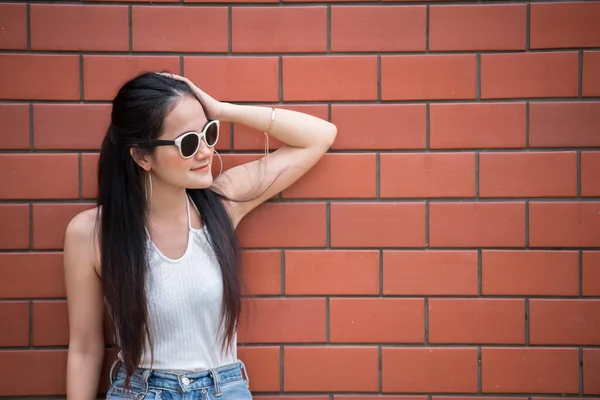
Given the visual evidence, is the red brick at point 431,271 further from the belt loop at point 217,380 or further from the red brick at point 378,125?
the belt loop at point 217,380

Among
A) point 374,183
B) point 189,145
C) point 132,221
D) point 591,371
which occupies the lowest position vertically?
point 591,371

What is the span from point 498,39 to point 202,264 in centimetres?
140

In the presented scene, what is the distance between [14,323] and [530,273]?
6.61 feet

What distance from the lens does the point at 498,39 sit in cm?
243

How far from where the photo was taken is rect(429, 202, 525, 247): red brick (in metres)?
2.45

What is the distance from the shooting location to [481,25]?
242 cm

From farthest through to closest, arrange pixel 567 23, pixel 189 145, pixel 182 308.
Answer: pixel 567 23 → pixel 182 308 → pixel 189 145

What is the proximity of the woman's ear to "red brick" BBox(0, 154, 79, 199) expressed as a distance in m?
0.43

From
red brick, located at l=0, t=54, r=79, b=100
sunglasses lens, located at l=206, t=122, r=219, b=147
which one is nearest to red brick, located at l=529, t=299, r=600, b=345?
sunglasses lens, located at l=206, t=122, r=219, b=147

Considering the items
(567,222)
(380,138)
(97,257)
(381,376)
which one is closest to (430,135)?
(380,138)

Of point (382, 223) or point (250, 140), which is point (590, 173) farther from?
point (250, 140)

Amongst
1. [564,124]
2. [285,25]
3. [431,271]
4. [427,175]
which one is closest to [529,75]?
[564,124]

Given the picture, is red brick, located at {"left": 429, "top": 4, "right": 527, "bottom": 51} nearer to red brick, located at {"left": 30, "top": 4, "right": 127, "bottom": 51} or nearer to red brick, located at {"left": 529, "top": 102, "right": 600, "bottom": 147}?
red brick, located at {"left": 529, "top": 102, "right": 600, "bottom": 147}

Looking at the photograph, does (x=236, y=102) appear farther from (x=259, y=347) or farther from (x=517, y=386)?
(x=517, y=386)
